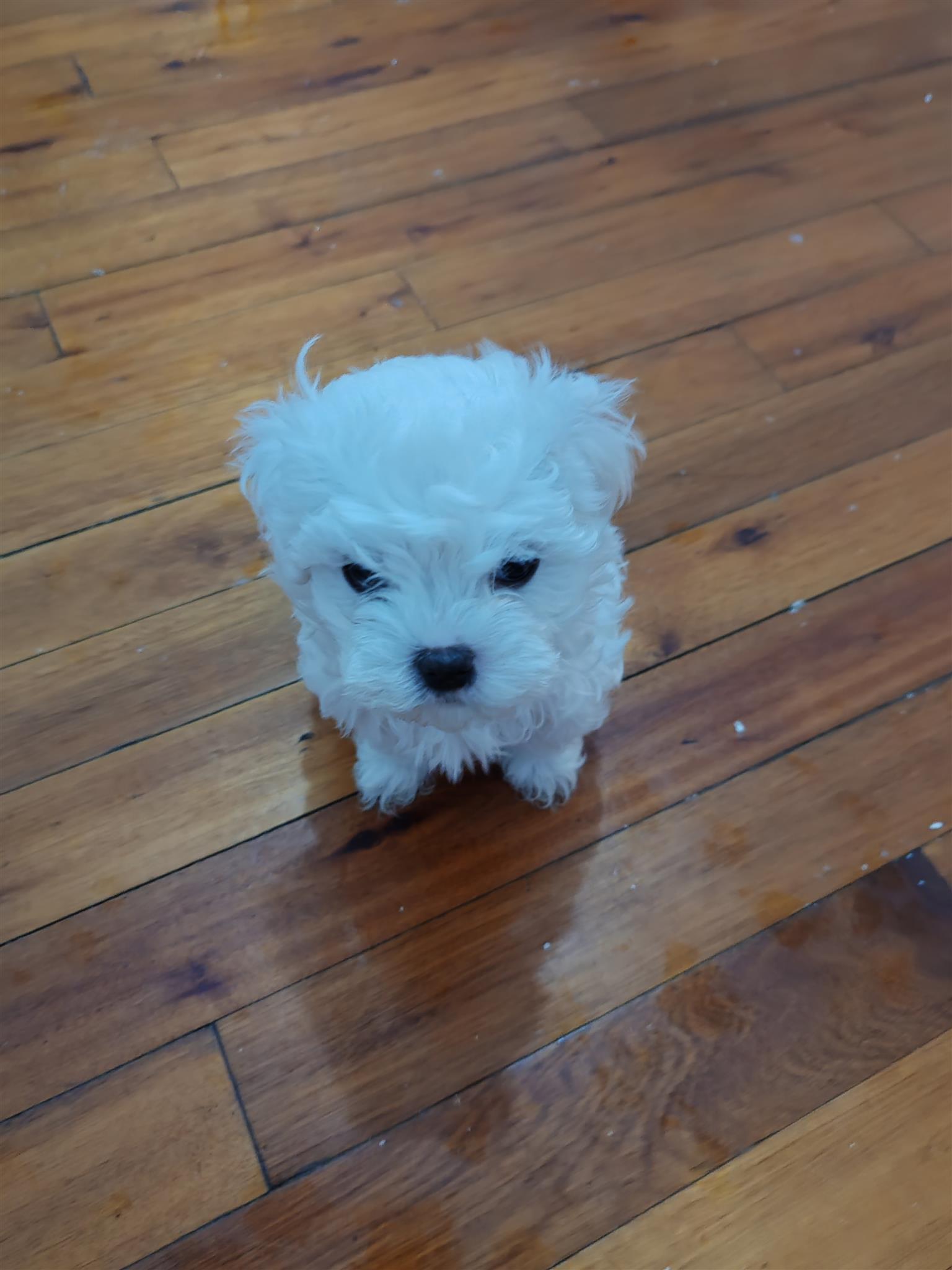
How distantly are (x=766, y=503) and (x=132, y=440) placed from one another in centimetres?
96

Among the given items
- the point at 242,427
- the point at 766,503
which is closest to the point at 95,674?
the point at 242,427

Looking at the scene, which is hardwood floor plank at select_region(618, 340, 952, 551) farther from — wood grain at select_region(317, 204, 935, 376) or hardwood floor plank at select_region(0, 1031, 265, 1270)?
hardwood floor plank at select_region(0, 1031, 265, 1270)

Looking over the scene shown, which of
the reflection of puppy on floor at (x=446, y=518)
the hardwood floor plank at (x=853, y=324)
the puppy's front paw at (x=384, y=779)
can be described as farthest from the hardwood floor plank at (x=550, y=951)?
the hardwood floor plank at (x=853, y=324)

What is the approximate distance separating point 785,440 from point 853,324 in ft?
0.98

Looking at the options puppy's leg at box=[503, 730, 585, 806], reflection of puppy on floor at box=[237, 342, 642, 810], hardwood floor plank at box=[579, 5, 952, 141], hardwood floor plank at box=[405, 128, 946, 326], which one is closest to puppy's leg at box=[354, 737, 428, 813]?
puppy's leg at box=[503, 730, 585, 806]

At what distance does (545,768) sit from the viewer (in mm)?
1174

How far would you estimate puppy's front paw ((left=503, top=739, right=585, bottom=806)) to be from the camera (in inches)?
45.6

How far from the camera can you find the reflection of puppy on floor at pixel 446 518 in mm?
783

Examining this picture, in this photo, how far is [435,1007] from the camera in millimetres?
1100

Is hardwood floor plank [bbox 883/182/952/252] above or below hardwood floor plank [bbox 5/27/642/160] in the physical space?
below

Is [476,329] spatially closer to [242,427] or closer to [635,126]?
[635,126]

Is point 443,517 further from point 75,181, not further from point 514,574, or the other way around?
point 75,181

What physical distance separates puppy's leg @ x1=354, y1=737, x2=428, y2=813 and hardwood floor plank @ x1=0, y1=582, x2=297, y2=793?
196mm

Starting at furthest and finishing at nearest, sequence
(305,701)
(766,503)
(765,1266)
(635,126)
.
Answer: (635,126)
(766,503)
(305,701)
(765,1266)
